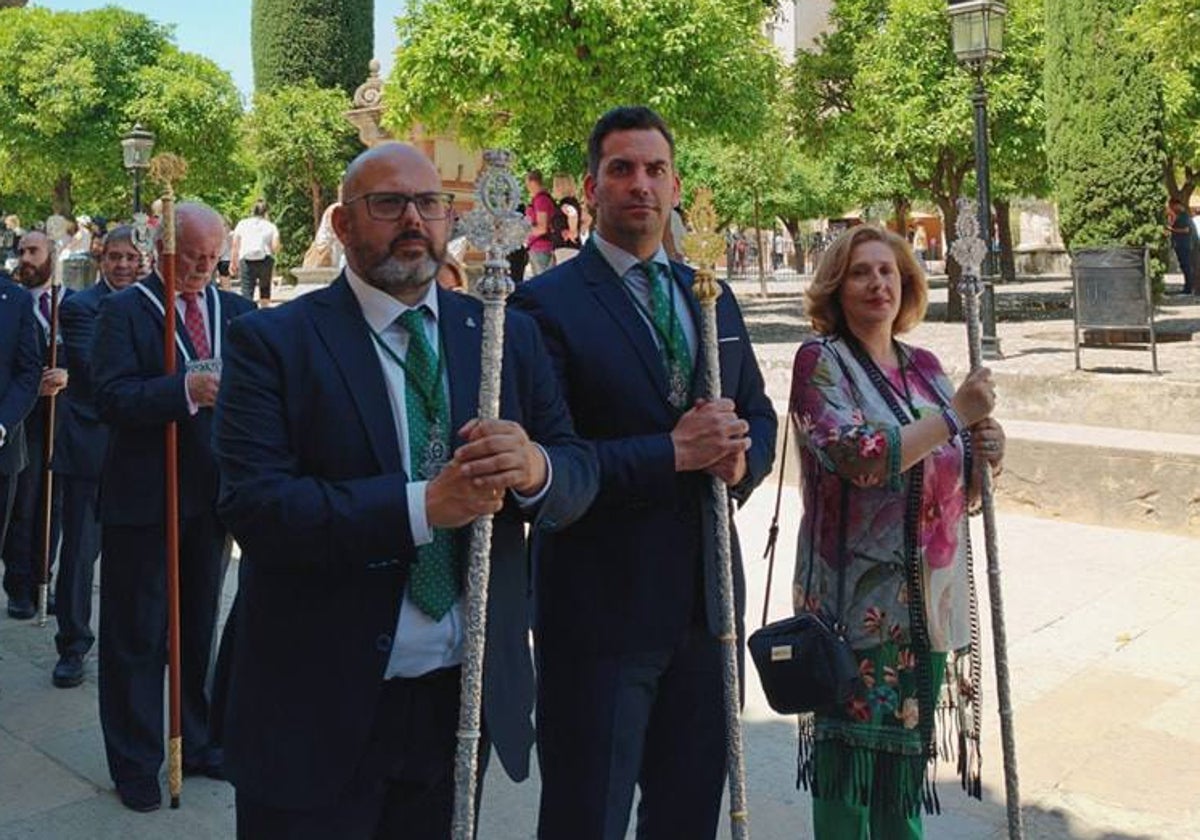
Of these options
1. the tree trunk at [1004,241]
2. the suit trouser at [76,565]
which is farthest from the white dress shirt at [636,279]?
the tree trunk at [1004,241]

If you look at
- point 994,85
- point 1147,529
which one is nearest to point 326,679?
point 1147,529

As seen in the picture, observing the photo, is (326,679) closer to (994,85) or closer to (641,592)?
(641,592)

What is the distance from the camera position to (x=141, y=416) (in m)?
4.45

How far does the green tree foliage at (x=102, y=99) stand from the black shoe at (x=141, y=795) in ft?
122

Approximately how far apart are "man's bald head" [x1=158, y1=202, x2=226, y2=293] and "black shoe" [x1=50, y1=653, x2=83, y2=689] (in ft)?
7.65

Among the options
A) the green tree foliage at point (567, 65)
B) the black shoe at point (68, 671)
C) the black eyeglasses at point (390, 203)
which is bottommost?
the black shoe at point (68, 671)

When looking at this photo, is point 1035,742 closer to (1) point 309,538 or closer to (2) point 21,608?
(1) point 309,538

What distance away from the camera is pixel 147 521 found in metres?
4.63

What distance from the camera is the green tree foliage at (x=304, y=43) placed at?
42.6m

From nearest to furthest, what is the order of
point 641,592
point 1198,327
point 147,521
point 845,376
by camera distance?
point 641,592, point 845,376, point 147,521, point 1198,327

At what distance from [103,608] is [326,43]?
4110 cm

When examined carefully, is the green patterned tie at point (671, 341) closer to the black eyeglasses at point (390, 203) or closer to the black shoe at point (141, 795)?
the black eyeglasses at point (390, 203)

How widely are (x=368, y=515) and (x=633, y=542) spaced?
0.92 metres

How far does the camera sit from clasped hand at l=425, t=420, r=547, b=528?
2311 millimetres
